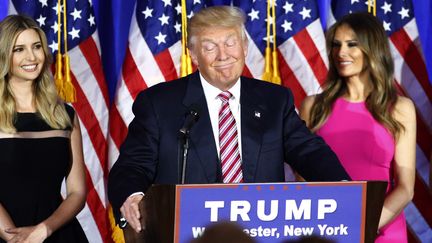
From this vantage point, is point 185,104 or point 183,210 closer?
point 183,210

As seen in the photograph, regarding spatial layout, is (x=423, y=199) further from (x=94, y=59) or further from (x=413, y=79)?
(x=94, y=59)

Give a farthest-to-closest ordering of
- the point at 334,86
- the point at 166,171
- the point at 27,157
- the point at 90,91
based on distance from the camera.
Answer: the point at 90,91, the point at 334,86, the point at 27,157, the point at 166,171

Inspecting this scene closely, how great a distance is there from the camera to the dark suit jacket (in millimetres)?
2836

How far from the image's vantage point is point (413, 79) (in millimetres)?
4809

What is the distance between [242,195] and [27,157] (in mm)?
1483

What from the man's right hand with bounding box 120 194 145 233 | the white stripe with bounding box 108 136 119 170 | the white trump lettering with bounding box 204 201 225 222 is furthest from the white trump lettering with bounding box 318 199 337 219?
the white stripe with bounding box 108 136 119 170

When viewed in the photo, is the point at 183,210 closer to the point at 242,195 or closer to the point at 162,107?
the point at 242,195

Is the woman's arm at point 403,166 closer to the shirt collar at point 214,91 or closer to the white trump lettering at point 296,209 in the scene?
the shirt collar at point 214,91

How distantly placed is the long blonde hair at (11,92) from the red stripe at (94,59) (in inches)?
32.9

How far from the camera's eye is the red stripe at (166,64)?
4.63 m

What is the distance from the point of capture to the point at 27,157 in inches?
138

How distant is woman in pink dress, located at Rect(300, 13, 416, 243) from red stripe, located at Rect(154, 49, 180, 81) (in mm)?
998

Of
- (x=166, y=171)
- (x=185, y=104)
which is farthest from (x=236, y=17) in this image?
(x=166, y=171)

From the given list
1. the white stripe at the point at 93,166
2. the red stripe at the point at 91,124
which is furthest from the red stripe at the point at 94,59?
the white stripe at the point at 93,166
